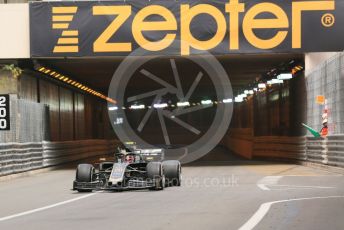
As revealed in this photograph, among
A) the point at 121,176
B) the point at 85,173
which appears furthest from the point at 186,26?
the point at 121,176

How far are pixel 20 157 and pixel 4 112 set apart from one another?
107 inches

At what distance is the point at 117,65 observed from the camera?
3375 cm

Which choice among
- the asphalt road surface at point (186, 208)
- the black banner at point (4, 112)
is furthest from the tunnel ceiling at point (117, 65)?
the asphalt road surface at point (186, 208)

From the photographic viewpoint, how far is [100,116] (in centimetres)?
5747

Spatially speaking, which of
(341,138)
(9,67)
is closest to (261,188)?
(341,138)

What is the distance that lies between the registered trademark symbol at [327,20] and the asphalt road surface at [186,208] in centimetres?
1066

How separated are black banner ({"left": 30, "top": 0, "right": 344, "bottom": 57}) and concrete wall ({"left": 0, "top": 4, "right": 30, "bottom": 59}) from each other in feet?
1.12

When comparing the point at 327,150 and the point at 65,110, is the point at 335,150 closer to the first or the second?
the point at 327,150

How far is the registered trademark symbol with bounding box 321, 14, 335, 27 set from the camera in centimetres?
2677

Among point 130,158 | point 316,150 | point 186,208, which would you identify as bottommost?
point 186,208

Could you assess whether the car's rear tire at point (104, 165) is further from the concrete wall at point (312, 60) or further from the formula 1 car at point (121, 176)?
the concrete wall at point (312, 60)

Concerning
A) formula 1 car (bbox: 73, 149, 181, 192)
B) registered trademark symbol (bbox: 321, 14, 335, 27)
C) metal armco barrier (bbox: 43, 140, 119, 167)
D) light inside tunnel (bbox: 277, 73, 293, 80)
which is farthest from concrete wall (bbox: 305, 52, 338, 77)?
formula 1 car (bbox: 73, 149, 181, 192)

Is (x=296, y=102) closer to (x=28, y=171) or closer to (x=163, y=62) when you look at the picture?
(x=163, y=62)

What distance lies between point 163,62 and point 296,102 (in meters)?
6.53
